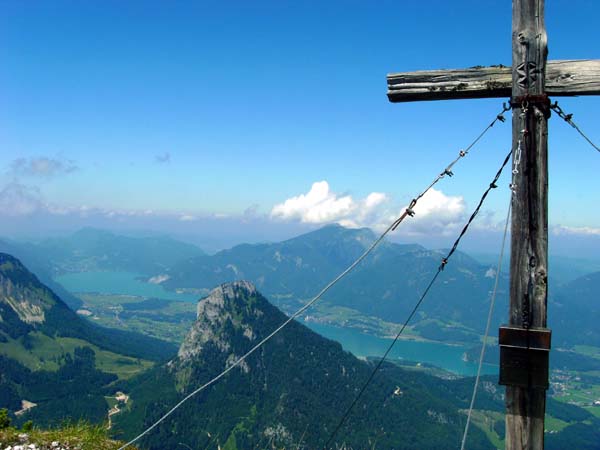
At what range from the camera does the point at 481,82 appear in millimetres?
5906

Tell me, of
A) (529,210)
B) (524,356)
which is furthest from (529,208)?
(524,356)

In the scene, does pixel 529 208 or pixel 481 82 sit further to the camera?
pixel 481 82

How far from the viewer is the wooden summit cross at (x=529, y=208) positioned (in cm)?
520

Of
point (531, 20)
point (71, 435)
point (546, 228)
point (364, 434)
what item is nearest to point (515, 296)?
point (546, 228)

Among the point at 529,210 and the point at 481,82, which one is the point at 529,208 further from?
the point at 481,82

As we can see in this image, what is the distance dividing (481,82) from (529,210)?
1.73 meters

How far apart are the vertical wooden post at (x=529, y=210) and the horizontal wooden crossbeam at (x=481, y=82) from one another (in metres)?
0.20

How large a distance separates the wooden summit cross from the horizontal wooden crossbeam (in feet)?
0.04

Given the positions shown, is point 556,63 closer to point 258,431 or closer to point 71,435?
point 71,435

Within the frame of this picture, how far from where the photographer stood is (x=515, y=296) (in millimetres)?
5383

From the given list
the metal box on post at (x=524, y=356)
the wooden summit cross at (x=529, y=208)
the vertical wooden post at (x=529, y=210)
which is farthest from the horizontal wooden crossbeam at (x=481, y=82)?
the metal box on post at (x=524, y=356)

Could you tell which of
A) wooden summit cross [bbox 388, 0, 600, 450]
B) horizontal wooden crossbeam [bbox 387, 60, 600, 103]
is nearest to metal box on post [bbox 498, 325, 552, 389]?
wooden summit cross [bbox 388, 0, 600, 450]

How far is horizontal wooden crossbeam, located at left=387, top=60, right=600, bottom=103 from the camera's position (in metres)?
5.58

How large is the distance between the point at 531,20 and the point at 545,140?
1403 millimetres
